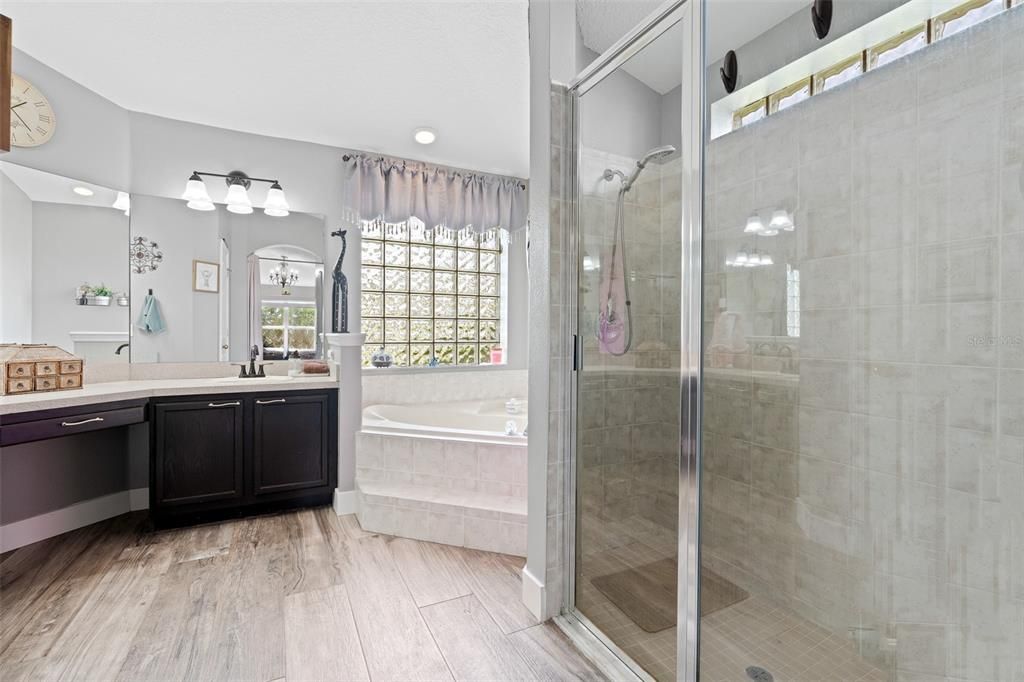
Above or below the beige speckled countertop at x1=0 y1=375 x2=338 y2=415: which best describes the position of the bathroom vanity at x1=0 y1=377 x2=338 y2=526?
below

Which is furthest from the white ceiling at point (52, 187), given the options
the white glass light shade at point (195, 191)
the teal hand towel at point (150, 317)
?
the teal hand towel at point (150, 317)

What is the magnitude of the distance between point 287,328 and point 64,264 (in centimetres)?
125

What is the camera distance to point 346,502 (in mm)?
3039

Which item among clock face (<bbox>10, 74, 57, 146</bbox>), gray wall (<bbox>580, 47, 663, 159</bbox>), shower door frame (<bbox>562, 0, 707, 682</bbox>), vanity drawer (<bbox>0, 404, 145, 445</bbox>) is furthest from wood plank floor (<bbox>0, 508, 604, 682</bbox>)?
clock face (<bbox>10, 74, 57, 146</bbox>)

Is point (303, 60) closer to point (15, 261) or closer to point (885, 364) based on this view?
point (15, 261)

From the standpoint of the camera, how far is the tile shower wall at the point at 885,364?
1.11m

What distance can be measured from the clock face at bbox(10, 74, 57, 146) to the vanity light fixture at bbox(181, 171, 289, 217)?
0.70 metres

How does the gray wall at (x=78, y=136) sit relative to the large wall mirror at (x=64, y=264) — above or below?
above

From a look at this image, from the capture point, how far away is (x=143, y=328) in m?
3.08

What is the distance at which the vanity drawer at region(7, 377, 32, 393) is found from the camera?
2.33 m

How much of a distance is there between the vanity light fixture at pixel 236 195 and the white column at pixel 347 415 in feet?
3.63

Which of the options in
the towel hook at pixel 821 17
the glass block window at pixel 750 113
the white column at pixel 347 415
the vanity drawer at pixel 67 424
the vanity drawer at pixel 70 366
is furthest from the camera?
the white column at pixel 347 415

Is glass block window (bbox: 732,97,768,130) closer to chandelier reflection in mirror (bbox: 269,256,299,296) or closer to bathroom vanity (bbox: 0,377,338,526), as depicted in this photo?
bathroom vanity (bbox: 0,377,338,526)

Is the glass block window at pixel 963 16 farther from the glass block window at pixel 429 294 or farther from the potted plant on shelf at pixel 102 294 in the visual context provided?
the potted plant on shelf at pixel 102 294
